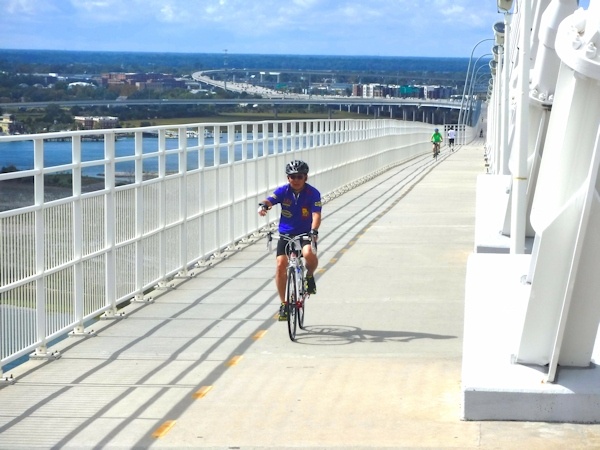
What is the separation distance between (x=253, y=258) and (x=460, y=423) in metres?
9.88

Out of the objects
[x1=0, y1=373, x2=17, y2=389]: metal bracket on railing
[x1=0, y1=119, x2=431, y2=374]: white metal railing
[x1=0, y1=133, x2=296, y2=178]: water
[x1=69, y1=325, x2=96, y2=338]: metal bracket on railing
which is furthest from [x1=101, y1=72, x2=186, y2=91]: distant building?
[x1=0, y1=373, x2=17, y2=389]: metal bracket on railing

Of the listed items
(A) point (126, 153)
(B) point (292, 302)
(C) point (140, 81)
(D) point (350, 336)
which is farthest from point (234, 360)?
(C) point (140, 81)

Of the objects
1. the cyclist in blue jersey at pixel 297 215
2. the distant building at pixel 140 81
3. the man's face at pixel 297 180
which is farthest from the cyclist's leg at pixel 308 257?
the distant building at pixel 140 81

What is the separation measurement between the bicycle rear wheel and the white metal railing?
2.00 m

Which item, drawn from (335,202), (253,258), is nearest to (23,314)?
(253,258)

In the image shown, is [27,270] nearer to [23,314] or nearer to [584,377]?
[23,314]

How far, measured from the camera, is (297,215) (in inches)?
468

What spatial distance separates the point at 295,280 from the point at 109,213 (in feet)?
7.54

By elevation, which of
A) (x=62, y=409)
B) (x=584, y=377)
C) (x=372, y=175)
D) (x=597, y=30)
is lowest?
(x=372, y=175)

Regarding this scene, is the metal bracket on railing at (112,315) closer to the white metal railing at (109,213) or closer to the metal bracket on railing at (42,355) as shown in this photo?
the white metal railing at (109,213)

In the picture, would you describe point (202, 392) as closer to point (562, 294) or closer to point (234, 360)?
point (234, 360)

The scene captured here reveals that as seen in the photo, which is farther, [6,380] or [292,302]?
[292,302]

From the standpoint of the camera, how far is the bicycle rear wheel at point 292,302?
1145 cm

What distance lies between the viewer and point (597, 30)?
24.6 feet
